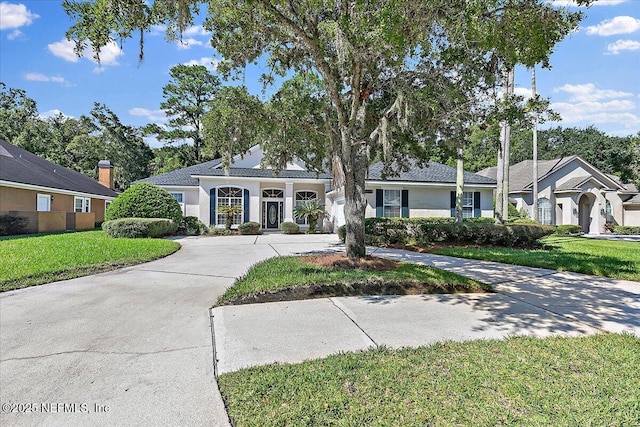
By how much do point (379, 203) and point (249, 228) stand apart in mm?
7627

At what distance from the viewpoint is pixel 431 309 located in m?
5.03

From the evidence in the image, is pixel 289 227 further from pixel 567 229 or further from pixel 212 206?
pixel 567 229

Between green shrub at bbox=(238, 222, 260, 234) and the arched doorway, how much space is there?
23294mm

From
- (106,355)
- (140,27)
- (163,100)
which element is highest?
(163,100)

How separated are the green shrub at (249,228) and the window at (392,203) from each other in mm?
7559

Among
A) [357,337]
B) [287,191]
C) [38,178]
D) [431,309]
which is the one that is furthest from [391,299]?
[38,178]

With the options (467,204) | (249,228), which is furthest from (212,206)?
(467,204)

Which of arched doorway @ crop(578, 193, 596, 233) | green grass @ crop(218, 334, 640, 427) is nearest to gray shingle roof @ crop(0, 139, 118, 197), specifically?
green grass @ crop(218, 334, 640, 427)

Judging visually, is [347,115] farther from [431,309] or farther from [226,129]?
[431,309]

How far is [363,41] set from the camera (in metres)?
5.93

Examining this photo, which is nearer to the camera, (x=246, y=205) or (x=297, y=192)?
(x=246, y=205)

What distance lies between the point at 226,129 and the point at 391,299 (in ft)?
19.8

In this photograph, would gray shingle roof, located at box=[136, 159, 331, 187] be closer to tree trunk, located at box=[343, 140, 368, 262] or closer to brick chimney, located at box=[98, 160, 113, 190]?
brick chimney, located at box=[98, 160, 113, 190]

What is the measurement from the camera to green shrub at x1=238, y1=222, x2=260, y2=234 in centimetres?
1919
